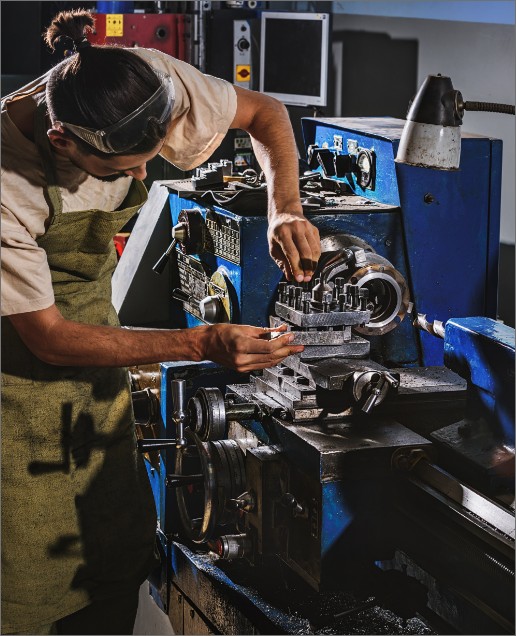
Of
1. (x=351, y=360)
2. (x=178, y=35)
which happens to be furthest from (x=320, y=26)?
(x=351, y=360)

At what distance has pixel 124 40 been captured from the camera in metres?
4.05

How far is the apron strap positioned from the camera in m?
1.50

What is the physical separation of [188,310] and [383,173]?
1.81ft

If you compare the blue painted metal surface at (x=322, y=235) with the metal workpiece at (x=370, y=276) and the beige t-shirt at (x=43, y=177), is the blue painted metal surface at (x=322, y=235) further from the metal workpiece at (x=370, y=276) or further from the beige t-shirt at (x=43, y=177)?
the beige t-shirt at (x=43, y=177)

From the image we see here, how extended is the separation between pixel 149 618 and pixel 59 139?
3.65 ft

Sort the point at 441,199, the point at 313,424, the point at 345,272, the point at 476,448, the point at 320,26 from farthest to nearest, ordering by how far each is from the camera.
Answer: the point at 320,26 → the point at 441,199 → the point at 345,272 → the point at 313,424 → the point at 476,448

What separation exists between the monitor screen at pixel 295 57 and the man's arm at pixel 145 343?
2635 mm

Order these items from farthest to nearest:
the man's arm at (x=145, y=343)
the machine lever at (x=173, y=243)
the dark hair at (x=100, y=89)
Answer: the machine lever at (x=173, y=243) → the man's arm at (x=145, y=343) → the dark hair at (x=100, y=89)

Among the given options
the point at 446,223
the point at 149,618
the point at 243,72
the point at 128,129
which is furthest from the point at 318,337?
the point at 243,72

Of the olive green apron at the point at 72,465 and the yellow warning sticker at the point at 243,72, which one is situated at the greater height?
the yellow warning sticker at the point at 243,72

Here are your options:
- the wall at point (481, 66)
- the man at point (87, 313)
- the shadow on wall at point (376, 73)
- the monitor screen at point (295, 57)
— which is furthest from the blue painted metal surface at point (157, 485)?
the shadow on wall at point (376, 73)

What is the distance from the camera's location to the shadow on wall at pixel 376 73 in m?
4.27

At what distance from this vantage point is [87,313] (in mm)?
1735

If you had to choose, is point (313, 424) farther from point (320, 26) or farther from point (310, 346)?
point (320, 26)
